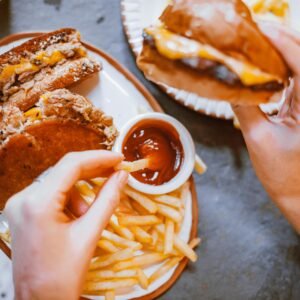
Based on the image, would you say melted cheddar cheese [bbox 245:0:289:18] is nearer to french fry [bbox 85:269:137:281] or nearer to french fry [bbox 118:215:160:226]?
french fry [bbox 118:215:160:226]

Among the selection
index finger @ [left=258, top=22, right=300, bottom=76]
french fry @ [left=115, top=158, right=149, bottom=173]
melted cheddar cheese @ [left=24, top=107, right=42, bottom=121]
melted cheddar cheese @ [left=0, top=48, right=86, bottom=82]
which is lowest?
french fry @ [left=115, top=158, right=149, bottom=173]

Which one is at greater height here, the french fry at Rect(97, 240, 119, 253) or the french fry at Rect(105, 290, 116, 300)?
the french fry at Rect(97, 240, 119, 253)

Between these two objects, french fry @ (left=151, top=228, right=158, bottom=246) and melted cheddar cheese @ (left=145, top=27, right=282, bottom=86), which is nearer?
melted cheddar cheese @ (left=145, top=27, right=282, bottom=86)

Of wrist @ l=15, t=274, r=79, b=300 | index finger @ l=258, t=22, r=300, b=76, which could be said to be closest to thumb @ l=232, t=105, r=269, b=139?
index finger @ l=258, t=22, r=300, b=76

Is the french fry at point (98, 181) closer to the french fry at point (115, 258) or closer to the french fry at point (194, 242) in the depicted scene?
the french fry at point (115, 258)

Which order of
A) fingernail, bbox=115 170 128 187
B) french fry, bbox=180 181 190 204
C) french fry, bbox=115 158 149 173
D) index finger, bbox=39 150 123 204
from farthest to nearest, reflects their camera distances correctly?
french fry, bbox=180 181 190 204 → french fry, bbox=115 158 149 173 → fingernail, bbox=115 170 128 187 → index finger, bbox=39 150 123 204

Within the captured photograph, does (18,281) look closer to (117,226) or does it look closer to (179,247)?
(117,226)

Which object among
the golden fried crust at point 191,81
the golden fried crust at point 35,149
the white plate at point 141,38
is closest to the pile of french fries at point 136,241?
the golden fried crust at point 35,149
